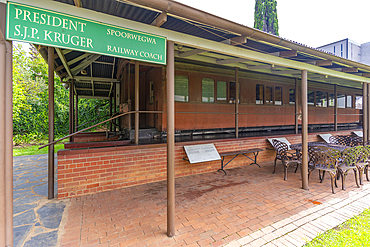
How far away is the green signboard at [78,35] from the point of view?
1.73 metres

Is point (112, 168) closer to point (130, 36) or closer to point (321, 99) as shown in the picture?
point (130, 36)

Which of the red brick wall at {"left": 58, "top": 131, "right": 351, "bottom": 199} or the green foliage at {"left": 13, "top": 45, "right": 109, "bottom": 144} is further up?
the green foliage at {"left": 13, "top": 45, "right": 109, "bottom": 144}

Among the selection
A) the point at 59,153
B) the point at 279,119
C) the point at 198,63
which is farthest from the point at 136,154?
the point at 279,119

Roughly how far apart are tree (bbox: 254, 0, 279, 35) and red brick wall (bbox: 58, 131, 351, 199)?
17255 mm

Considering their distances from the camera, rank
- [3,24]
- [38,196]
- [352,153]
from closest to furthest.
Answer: [3,24]
[38,196]
[352,153]

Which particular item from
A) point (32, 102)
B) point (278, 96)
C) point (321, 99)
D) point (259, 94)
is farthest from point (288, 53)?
point (32, 102)

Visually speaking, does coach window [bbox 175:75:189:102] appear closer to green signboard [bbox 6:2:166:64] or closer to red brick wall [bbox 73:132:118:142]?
red brick wall [bbox 73:132:118:142]

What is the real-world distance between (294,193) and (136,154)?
11.7 feet

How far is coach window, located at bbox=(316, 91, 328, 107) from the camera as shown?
36.8 ft

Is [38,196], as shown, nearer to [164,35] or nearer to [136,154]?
[136,154]

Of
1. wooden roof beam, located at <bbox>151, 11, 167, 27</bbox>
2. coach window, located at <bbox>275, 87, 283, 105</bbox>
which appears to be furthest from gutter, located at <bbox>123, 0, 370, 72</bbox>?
coach window, located at <bbox>275, 87, 283, 105</bbox>

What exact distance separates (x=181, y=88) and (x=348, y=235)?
551 cm

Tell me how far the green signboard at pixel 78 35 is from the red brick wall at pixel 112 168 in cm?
253

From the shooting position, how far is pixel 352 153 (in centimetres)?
436
